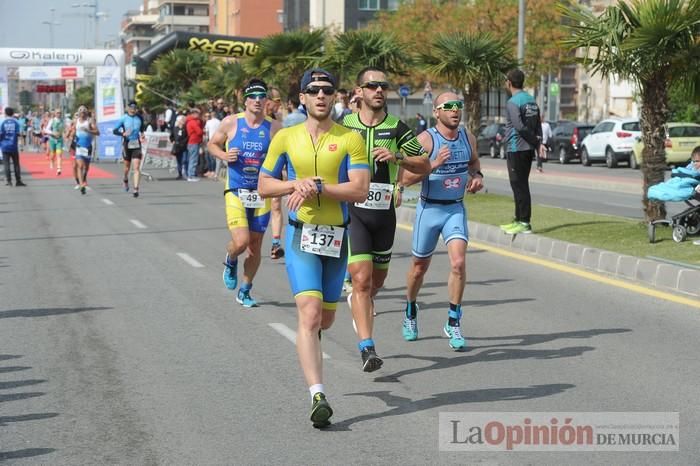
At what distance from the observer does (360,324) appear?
28.5 feet

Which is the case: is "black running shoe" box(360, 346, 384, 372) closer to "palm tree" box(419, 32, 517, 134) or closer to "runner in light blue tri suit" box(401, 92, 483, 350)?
"runner in light blue tri suit" box(401, 92, 483, 350)

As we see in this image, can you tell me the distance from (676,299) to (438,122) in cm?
340

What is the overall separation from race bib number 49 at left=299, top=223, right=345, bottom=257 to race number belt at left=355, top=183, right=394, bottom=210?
69.0 inches

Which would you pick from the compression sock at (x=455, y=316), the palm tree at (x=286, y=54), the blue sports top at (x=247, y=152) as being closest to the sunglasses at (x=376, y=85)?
the compression sock at (x=455, y=316)

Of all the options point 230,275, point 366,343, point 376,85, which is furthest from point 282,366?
point 230,275

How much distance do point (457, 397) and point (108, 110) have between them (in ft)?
133

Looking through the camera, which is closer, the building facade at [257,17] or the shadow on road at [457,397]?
the shadow on road at [457,397]

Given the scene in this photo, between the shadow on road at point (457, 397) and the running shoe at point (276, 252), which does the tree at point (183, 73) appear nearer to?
the running shoe at point (276, 252)

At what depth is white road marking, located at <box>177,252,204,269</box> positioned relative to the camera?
603 inches

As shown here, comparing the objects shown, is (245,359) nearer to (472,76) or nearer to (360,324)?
(360,324)

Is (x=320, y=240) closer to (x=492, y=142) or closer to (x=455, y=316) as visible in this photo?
(x=455, y=316)

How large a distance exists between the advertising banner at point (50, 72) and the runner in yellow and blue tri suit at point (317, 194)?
4171 cm

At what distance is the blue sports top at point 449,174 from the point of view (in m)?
9.99

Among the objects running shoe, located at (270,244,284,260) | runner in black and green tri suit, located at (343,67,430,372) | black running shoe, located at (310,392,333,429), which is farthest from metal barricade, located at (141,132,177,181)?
black running shoe, located at (310,392,333,429)
